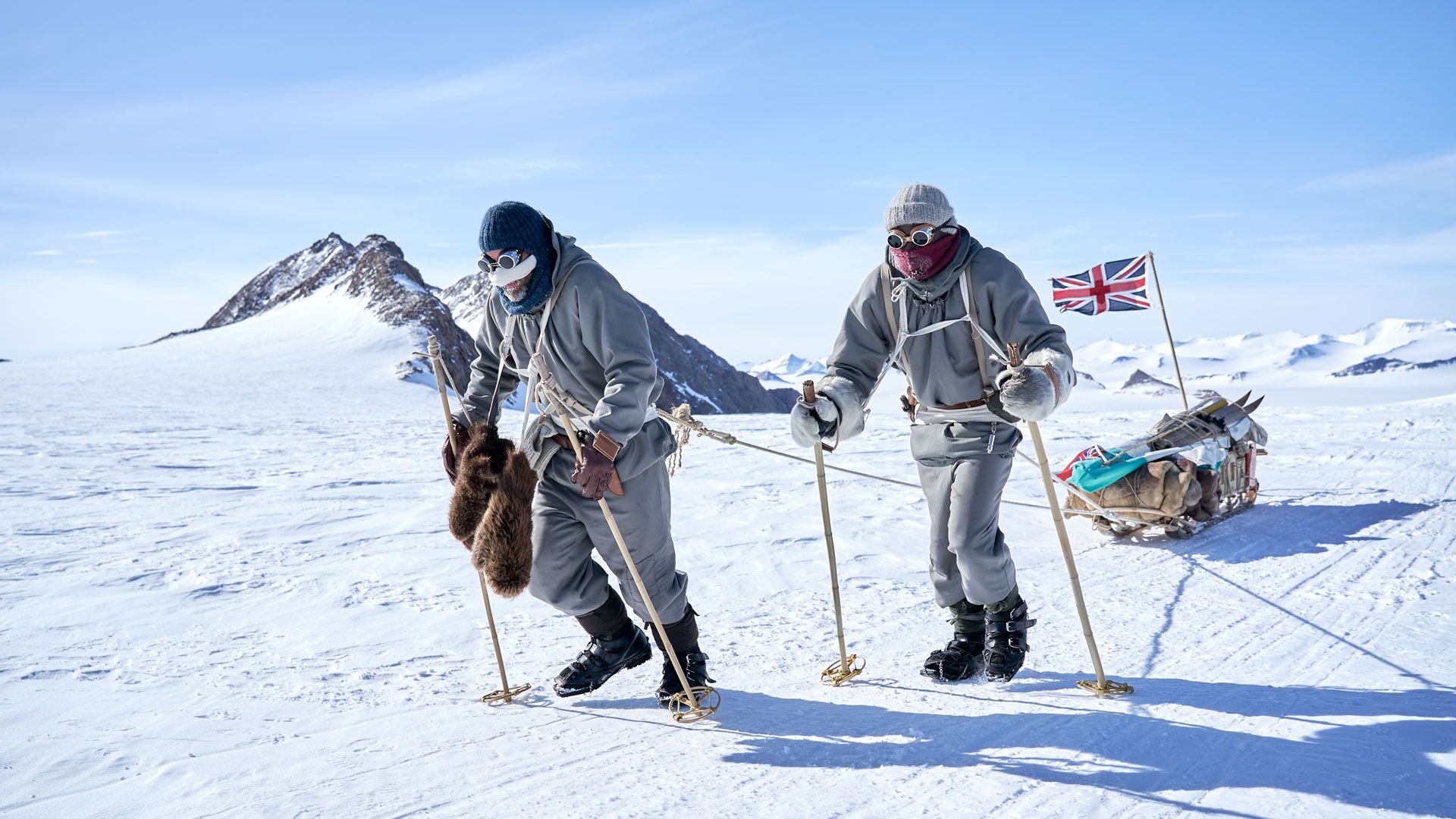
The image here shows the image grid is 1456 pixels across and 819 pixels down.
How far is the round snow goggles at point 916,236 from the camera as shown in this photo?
3.90 metres

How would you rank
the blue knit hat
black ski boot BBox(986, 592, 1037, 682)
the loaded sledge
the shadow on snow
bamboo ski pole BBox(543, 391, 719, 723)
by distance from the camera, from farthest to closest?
the loaded sledge
black ski boot BBox(986, 592, 1037, 682)
the blue knit hat
bamboo ski pole BBox(543, 391, 719, 723)
the shadow on snow

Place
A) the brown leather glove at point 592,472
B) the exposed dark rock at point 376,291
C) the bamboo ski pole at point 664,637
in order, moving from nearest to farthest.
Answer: the brown leather glove at point 592,472 → the bamboo ski pole at point 664,637 → the exposed dark rock at point 376,291

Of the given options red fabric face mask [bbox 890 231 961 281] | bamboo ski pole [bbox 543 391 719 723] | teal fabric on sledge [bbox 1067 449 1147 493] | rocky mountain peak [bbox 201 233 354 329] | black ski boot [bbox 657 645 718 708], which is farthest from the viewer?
rocky mountain peak [bbox 201 233 354 329]

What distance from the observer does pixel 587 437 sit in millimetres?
3500

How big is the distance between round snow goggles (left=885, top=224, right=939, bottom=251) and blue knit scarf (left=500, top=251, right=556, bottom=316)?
1473mm

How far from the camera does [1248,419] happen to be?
8.20 meters

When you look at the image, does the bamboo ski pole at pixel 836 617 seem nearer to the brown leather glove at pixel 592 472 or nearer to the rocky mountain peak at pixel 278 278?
the brown leather glove at pixel 592 472

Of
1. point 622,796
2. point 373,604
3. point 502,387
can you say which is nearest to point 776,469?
point 373,604

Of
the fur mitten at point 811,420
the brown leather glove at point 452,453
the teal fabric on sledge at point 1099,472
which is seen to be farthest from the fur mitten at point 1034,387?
the teal fabric on sledge at point 1099,472

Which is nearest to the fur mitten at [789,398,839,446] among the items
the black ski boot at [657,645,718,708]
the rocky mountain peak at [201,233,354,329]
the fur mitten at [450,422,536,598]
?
the black ski boot at [657,645,718,708]

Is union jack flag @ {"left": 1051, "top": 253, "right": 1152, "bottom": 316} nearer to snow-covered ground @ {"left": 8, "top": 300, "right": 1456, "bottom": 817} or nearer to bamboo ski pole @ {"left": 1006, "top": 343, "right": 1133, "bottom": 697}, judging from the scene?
snow-covered ground @ {"left": 8, "top": 300, "right": 1456, "bottom": 817}

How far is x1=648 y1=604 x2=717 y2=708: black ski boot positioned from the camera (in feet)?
12.6

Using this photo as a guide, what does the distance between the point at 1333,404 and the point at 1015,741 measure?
2140cm

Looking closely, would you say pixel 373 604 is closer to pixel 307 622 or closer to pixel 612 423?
pixel 307 622
